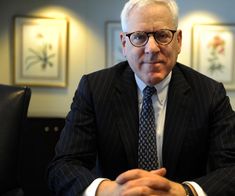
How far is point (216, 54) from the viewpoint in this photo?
3.84m

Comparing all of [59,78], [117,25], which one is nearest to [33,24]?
[59,78]

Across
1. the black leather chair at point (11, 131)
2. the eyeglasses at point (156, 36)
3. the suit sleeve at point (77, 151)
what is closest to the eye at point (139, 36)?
the eyeglasses at point (156, 36)

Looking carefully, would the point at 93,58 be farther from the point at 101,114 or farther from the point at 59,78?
the point at 101,114

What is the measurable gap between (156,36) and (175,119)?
13.9 inches

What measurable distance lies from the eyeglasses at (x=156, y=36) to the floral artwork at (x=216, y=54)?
8.42 ft

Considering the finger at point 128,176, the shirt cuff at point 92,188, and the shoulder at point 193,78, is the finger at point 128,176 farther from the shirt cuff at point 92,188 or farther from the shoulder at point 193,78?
the shoulder at point 193,78

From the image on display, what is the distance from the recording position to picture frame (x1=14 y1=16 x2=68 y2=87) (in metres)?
3.77

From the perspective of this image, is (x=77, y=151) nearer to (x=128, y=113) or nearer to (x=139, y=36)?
(x=128, y=113)

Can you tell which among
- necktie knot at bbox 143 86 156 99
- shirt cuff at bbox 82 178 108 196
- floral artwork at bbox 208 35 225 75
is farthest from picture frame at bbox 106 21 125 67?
shirt cuff at bbox 82 178 108 196

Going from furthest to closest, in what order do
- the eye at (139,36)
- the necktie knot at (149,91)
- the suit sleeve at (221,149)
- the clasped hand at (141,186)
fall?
the necktie knot at (149,91), the eye at (139,36), the suit sleeve at (221,149), the clasped hand at (141,186)

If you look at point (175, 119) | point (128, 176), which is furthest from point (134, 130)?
point (128, 176)

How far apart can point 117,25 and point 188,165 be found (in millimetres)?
2611

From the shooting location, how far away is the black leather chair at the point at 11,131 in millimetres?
1437

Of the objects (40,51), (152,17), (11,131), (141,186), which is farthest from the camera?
(40,51)
